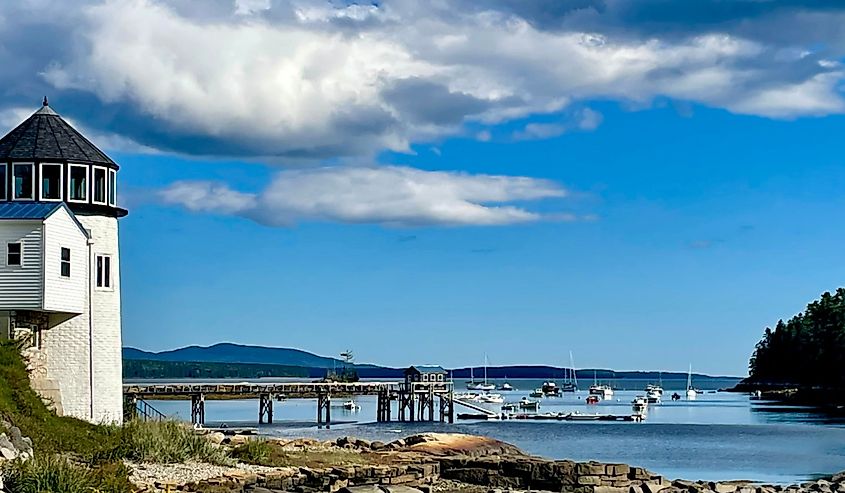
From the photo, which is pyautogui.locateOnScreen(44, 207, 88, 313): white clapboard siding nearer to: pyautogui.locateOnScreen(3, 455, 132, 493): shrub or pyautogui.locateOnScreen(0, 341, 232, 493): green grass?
pyautogui.locateOnScreen(0, 341, 232, 493): green grass

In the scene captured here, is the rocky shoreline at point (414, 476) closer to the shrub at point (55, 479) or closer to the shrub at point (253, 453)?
the shrub at point (253, 453)

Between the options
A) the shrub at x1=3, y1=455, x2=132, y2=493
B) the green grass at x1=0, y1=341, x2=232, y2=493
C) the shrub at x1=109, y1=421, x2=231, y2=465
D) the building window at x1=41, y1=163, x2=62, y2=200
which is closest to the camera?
the shrub at x1=3, y1=455, x2=132, y2=493

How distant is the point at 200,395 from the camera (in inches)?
3046

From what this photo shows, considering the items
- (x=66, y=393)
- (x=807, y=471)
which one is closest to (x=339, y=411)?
(x=807, y=471)

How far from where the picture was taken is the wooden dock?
251 ft

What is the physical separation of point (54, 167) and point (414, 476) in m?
14.8

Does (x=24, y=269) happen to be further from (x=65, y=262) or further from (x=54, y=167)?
(x=54, y=167)

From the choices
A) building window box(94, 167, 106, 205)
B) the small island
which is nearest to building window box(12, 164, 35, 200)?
building window box(94, 167, 106, 205)

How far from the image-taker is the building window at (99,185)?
3691 cm

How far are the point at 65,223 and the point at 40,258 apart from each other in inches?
53.2

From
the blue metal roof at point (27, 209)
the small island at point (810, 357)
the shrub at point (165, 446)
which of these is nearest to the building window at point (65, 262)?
the blue metal roof at point (27, 209)

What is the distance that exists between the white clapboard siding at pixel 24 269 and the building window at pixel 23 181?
1653 millimetres

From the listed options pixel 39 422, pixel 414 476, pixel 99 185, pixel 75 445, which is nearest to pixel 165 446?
pixel 75 445

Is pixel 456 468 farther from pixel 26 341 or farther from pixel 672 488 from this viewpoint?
pixel 26 341
